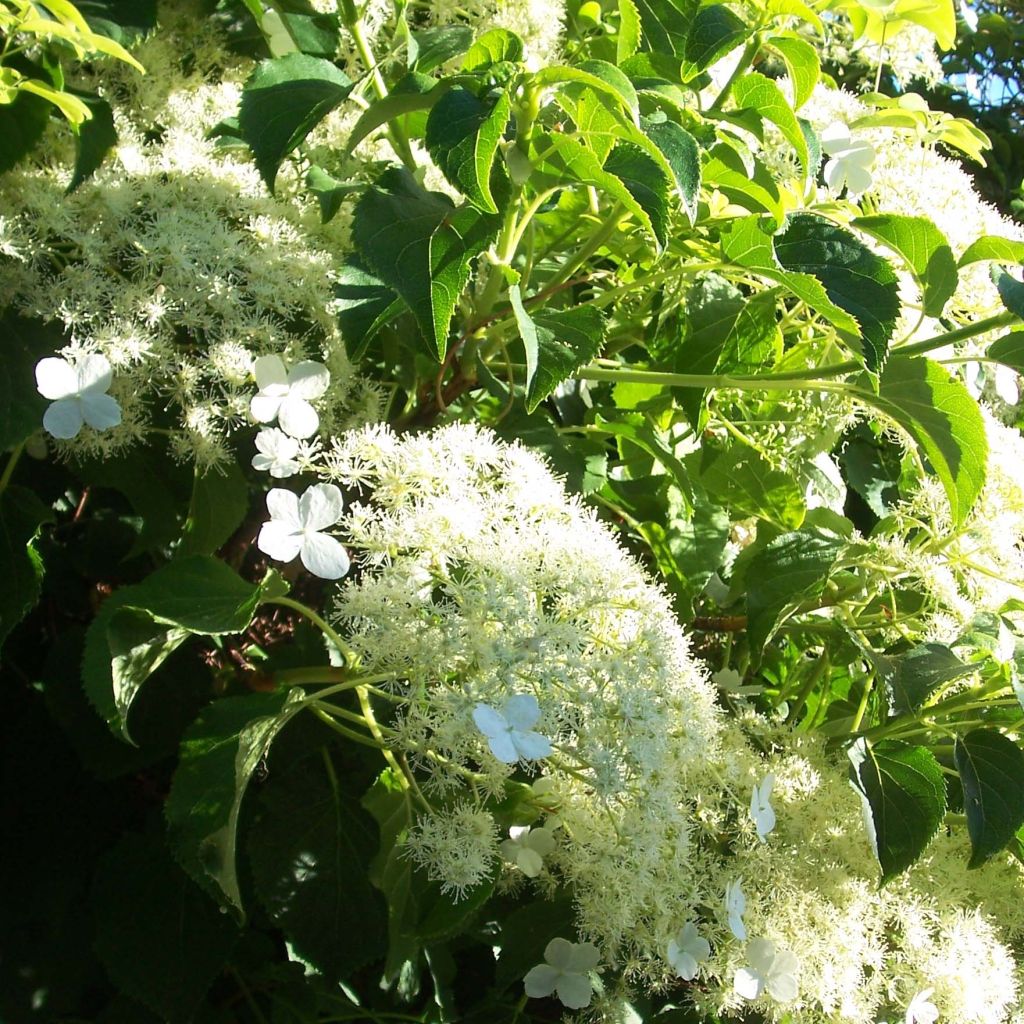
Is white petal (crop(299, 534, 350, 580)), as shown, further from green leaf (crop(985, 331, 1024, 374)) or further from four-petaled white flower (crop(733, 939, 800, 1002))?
green leaf (crop(985, 331, 1024, 374))

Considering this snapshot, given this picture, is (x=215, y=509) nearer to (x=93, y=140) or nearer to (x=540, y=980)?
(x=93, y=140)

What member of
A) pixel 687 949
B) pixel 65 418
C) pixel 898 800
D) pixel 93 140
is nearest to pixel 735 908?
pixel 687 949

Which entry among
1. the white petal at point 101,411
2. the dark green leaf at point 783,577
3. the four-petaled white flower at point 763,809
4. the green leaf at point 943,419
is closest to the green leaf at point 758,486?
the dark green leaf at point 783,577

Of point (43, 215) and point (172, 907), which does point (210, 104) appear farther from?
point (172, 907)

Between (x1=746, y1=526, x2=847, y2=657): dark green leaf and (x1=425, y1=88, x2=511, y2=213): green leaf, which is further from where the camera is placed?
(x1=746, y1=526, x2=847, y2=657): dark green leaf

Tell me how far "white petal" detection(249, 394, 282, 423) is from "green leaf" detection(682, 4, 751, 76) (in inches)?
14.3

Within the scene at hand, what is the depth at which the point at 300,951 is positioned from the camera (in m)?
0.83

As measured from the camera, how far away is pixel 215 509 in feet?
2.76

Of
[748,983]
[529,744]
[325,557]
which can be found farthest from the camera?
[748,983]

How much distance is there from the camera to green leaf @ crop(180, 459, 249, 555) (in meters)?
0.83

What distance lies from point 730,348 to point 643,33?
0.89ft

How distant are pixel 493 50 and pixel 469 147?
0.53ft

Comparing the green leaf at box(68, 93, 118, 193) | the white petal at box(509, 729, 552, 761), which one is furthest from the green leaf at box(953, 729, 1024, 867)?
the green leaf at box(68, 93, 118, 193)

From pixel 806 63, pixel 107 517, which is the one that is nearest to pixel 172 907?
pixel 107 517
